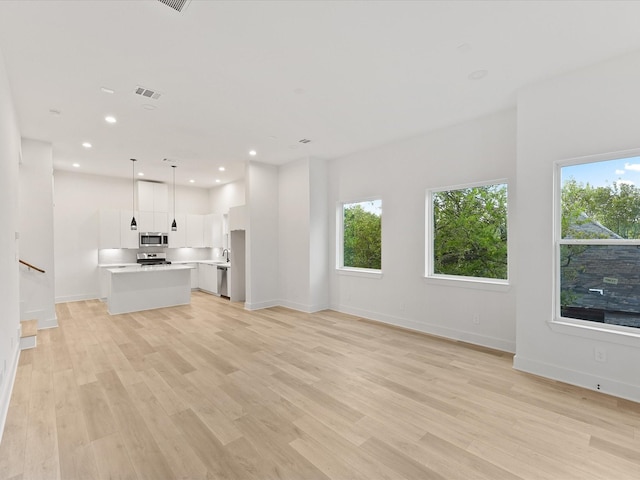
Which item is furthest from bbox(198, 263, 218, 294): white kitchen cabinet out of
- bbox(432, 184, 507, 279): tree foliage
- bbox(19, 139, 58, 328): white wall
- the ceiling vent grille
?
bbox(432, 184, 507, 279): tree foliage

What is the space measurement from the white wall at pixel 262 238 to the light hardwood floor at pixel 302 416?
7.54 ft

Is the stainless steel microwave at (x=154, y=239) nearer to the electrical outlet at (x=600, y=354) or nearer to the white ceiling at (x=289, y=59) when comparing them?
the white ceiling at (x=289, y=59)

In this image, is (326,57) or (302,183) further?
(302,183)

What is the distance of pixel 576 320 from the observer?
317 centimetres

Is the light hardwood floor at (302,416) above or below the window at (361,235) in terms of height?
below

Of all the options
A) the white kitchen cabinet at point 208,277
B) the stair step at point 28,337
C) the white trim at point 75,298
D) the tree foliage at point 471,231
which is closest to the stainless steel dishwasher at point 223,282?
the white kitchen cabinet at point 208,277

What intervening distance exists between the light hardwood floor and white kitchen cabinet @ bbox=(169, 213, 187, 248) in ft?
15.3

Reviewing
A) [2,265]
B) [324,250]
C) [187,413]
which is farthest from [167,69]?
[324,250]

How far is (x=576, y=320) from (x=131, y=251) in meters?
9.39

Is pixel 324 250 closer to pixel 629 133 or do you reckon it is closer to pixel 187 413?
pixel 187 413

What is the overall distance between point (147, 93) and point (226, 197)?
572cm

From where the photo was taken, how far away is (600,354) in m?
2.97

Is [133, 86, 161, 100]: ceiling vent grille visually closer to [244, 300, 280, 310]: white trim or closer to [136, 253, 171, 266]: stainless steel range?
[244, 300, 280, 310]: white trim

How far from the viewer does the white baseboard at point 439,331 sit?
408 centimetres
